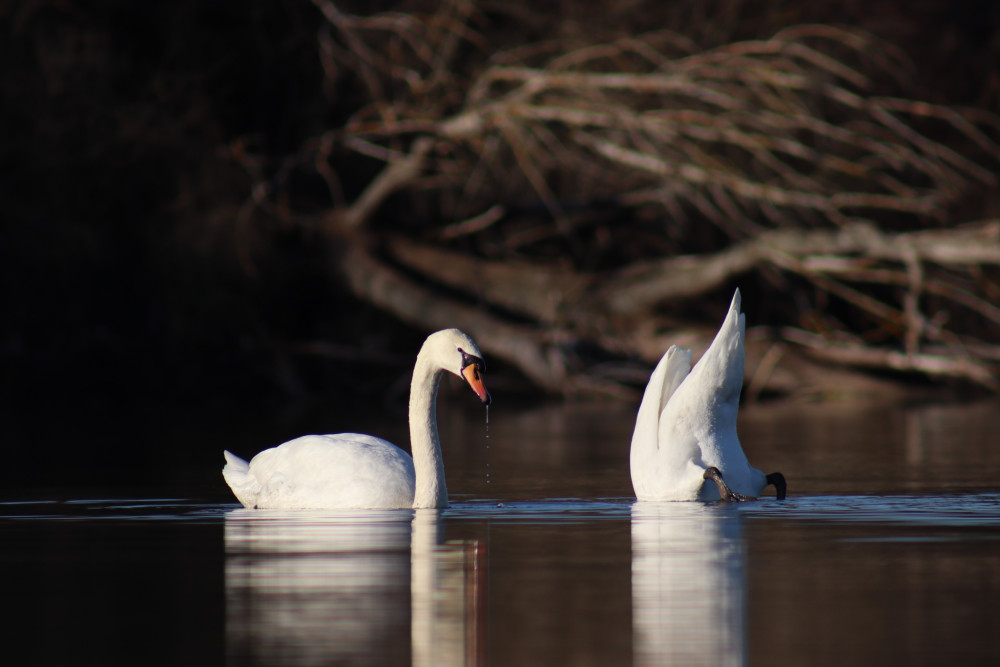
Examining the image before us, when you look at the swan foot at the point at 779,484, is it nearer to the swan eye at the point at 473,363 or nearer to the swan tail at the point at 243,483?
the swan eye at the point at 473,363

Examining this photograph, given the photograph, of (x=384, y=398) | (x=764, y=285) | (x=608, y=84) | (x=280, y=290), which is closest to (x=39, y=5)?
(x=280, y=290)

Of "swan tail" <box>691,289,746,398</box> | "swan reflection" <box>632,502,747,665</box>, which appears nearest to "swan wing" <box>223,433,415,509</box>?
"swan reflection" <box>632,502,747,665</box>

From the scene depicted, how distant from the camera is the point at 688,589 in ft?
18.0

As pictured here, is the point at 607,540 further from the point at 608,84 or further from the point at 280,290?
the point at 280,290

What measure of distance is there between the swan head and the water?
2.27ft

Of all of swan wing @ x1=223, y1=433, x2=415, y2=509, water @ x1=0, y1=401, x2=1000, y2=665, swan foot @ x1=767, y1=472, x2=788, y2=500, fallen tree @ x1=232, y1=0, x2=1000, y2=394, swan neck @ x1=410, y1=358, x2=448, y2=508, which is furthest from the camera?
fallen tree @ x1=232, y1=0, x2=1000, y2=394

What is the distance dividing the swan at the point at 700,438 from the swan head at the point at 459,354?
3.16 feet

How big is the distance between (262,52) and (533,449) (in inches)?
439

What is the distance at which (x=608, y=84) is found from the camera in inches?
698

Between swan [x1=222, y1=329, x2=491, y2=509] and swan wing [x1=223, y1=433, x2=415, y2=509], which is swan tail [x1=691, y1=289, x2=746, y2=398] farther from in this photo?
swan wing [x1=223, y1=433, x2=415, y2=509]

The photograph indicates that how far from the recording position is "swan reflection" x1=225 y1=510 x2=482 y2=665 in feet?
15.0

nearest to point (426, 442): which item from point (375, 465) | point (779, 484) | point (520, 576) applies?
point (375, 465)

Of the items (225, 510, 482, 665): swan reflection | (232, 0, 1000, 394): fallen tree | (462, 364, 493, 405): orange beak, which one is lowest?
(225, 510, 482, 665): swan reflection

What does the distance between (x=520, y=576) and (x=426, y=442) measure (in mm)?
2425
